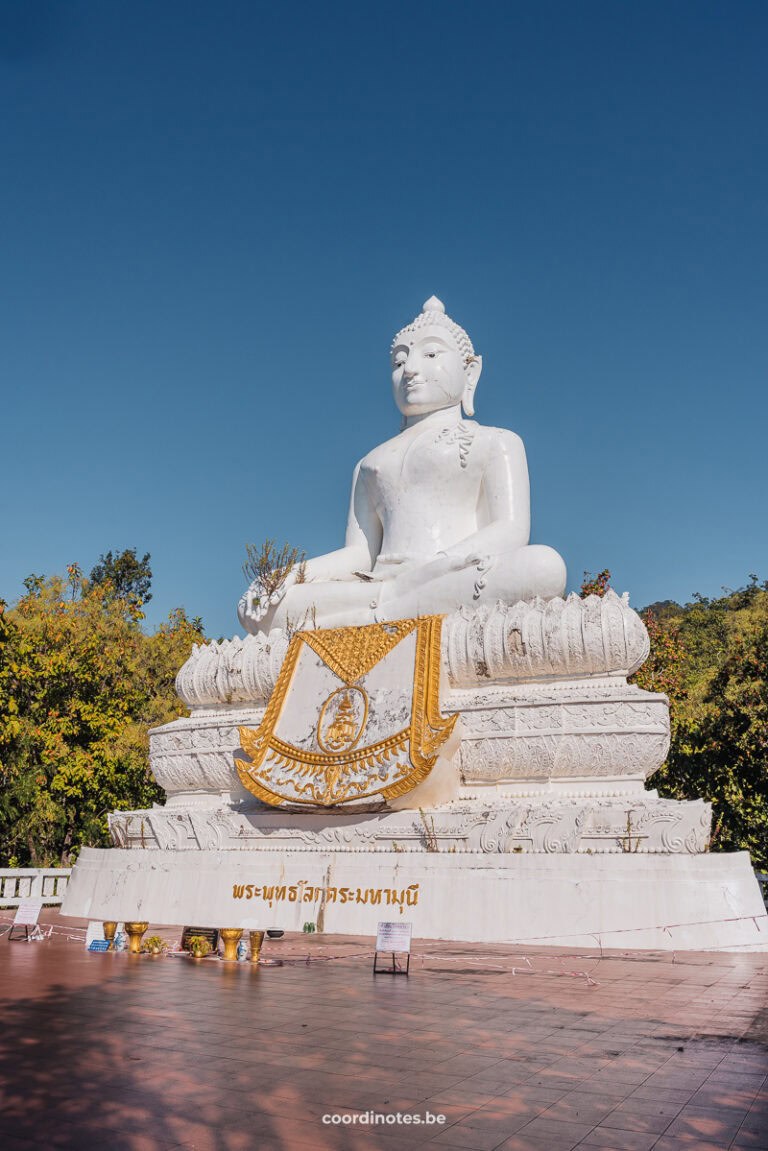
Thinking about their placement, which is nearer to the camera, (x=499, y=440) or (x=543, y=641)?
(x=543, y=641)

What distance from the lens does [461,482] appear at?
14750 mm

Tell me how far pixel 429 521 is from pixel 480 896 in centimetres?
682

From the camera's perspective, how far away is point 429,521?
14805 millimetres

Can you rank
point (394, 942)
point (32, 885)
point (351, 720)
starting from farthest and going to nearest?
point (32, 885)
point (351, 720)
point (394, 942)

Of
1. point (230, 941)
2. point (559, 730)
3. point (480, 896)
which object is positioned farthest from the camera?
point (559, 730)

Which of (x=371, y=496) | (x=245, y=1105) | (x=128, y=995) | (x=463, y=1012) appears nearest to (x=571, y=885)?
(x=463, y=1012)

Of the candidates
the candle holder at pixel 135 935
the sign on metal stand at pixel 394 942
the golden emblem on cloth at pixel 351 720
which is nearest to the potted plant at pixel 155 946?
the candle holder at pixel 135 935

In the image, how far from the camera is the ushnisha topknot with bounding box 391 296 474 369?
52.0 ft

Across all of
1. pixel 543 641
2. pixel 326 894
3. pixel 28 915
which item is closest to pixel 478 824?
pixel 326 894

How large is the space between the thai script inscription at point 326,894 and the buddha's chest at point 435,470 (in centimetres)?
662

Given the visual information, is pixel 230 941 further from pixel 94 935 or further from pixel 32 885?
pixel 32 885

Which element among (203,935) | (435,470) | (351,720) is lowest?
(203,935)

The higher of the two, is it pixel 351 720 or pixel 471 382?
pixel 471 382

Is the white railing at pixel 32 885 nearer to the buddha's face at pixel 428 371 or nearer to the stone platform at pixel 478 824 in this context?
the stone platform at pixel 478 824
